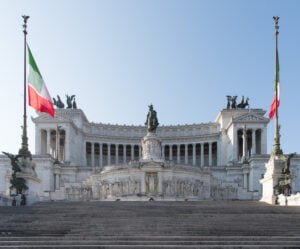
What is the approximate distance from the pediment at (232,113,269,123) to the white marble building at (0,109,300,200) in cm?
17

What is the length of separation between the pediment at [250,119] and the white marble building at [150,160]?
0.17 meters

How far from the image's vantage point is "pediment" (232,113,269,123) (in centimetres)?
8044

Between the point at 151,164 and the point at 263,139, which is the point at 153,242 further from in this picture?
the point at 263,139

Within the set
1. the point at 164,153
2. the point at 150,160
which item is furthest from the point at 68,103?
the point at 150,160

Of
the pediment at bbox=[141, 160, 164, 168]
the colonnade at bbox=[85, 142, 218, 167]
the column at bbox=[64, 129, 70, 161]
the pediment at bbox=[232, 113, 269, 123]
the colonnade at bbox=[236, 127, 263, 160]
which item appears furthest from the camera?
the colonnade at bbox=[85, 142, 218, 167]

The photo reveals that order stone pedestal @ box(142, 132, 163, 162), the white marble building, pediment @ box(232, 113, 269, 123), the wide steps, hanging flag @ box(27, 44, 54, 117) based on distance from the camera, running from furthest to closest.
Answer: pediment @ box(232, 113, 269, 123), stone pedestal @ box(142, 132, 163, 162), the white marble building, hanging flag @ box(27, 44, 54, 117), the wide steps

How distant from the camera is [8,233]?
64.3 ft

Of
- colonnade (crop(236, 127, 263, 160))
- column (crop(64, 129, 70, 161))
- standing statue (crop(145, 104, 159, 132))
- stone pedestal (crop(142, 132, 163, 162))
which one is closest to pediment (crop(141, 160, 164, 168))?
stone pedestal (crop(142, 132, 163, 162))

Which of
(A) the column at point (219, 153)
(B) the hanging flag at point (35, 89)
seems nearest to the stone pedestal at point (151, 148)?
(B) the hanging flag at point (35, 89)

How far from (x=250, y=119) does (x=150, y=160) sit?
31.8 meters

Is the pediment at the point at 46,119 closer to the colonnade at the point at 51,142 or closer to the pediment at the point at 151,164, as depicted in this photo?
the colonnade at the point at 51,142

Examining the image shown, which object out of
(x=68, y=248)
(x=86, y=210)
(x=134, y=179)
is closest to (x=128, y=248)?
(x=68, y=248)

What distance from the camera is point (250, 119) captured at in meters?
81.0

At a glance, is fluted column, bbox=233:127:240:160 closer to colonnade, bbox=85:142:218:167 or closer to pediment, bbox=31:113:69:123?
A: colonnade, bbox=85:142:218:167
